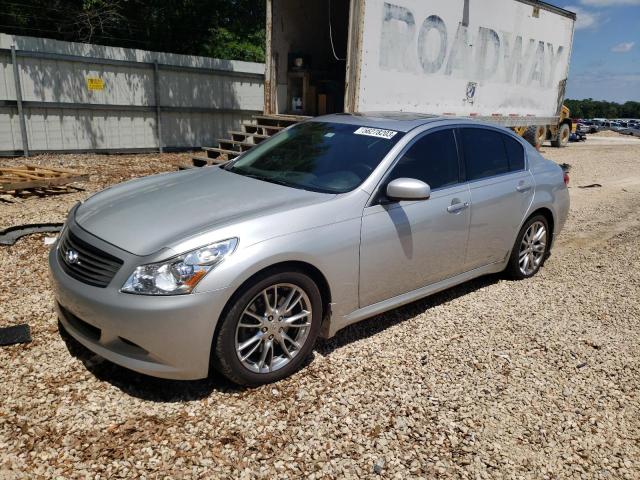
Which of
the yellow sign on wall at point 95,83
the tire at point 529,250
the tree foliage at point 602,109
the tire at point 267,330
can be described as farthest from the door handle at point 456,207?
the tree foliage at point 602,109

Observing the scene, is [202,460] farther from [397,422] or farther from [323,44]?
[323,44]

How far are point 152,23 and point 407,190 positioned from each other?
55.6ft

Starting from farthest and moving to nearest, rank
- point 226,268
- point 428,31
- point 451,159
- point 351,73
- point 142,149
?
point 142,149 < point 428,31 < point 351,73 < point 451,159 < point 226,268

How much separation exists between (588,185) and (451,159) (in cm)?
919

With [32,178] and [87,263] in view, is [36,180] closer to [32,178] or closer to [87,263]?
[32,178]

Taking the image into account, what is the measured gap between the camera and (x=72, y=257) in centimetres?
315

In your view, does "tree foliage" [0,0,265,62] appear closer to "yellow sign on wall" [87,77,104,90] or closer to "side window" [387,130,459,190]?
"yellow sign on wall" [87,77,104,90]

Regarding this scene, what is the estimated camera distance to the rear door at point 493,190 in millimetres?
4465

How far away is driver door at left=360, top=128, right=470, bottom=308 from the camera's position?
3.63 metres

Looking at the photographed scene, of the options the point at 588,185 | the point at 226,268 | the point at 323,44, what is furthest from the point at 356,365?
the point at 588,185

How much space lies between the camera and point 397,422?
9.86ft

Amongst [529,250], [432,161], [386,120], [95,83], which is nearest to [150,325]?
[432,161]

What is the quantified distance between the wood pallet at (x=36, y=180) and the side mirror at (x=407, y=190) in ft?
20.2

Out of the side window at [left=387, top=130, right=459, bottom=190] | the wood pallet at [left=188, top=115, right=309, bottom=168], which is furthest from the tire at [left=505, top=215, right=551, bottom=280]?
the wood pallet at [left=188, top=115, right=309, bottom=168]
